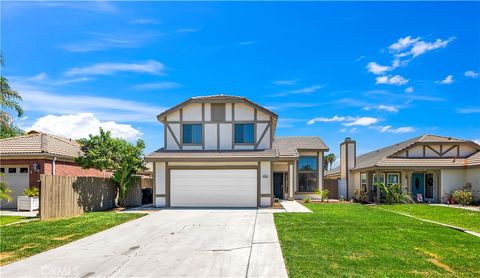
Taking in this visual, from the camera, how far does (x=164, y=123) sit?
22.3 m

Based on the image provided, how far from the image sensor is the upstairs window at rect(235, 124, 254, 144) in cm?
2203

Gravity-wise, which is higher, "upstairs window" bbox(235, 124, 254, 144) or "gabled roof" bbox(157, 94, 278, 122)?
"gabled roof" bbox(157, 94, 278, 122)

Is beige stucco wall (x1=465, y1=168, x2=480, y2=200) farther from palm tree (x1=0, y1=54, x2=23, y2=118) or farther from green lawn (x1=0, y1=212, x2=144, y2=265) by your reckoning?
palm tree (x1=0, y1=54, x2=23, y2=118)

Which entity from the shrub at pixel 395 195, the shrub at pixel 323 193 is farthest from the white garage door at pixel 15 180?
the shrub at pixel 395 195

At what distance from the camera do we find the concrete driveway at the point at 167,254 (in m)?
7.39

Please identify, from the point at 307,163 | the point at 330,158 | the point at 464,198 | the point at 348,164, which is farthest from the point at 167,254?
the point at 330,158

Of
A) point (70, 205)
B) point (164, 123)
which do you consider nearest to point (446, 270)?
point (70, 205)

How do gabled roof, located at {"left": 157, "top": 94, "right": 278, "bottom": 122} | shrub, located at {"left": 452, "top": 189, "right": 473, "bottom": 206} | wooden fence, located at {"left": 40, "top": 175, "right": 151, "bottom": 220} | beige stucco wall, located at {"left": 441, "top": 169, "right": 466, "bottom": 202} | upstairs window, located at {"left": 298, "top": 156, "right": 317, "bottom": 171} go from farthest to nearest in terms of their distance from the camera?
upstairs window, located at {"left": 298, "top": 156, "right": 317, "bottom": 171}
beige stucco wall, located at {"left": 441, "top": 169, "right": 466, "bottom": 202}
shrub, located at {"left": 452, "top": 189, "right": 473, "bottom": 206}
gabled roof, located at {"left": 157, "top": 94, "right": 278, "bottom": 122}
wooden fence, located at {"left": 40, "top": 175, "right": 151, "bottom": 220}

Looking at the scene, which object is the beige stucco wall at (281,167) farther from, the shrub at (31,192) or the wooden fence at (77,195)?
the shrub at (31,192)

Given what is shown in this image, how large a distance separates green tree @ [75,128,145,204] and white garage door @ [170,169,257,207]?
231 centimetres

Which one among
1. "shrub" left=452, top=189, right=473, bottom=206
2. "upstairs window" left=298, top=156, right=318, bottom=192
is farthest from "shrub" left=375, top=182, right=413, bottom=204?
"upstairs window" left=298, top=156, right=318, bottom=192

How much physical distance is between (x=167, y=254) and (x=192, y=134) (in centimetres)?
1367

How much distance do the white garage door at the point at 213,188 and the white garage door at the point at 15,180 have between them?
8085mm

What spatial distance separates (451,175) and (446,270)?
20.3m
